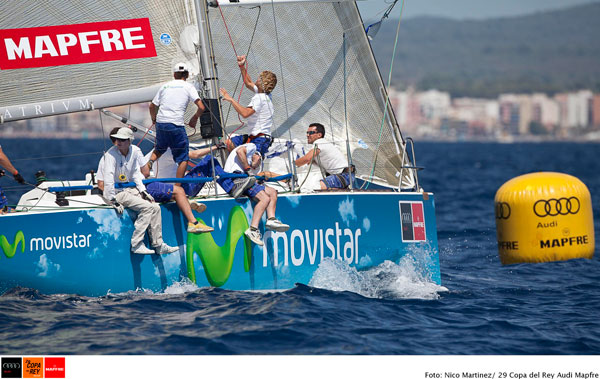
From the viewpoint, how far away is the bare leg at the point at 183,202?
286 inches

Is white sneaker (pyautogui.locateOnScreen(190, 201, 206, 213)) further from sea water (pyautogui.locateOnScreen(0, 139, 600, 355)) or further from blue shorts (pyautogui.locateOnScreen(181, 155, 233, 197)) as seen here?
sea water (pyautogui.locateOnScreen(0, 139, 600, 355))

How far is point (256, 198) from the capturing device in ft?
25.0

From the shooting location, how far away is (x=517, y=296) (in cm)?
845

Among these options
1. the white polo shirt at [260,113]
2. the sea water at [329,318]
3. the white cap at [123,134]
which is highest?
the white polo shirt at [260,113]

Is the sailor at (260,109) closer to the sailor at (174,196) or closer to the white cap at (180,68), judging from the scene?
the white cap at (180,68)

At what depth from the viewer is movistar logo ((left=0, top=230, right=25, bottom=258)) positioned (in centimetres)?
686

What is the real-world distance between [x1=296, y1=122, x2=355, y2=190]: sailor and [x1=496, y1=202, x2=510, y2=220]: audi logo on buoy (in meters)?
1.43

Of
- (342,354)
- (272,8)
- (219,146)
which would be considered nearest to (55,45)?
(219,146)

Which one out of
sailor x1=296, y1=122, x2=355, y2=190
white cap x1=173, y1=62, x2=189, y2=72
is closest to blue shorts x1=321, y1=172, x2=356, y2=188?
sailor x1=296, y1=122, x2=355, y2=190

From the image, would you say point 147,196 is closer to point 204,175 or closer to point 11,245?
point 204,175

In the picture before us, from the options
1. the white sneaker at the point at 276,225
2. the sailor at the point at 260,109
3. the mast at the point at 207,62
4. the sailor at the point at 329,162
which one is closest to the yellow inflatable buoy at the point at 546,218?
the sailor at the point at 329,162

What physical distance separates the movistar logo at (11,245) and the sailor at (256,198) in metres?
1.81

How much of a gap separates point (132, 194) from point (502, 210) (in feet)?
11.5

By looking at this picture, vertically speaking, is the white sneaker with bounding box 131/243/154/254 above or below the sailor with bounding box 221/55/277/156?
below
